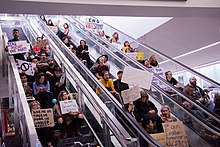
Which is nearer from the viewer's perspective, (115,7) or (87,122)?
(115,7)

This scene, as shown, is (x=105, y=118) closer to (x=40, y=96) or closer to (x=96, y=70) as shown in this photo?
(x=40, y=96)

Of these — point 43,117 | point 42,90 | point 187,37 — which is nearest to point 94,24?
point 187,37

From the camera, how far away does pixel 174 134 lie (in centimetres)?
491

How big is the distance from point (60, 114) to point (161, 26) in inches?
193

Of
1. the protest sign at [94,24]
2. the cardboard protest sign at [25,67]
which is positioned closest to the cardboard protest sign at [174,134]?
the cardboard protest sign at [25,67]

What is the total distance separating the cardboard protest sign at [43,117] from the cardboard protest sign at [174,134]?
71.7 inches

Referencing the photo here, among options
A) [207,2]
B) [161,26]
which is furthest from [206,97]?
[161,26]

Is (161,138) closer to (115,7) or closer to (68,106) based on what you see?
(68,106)

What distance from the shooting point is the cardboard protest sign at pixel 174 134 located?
189 inches

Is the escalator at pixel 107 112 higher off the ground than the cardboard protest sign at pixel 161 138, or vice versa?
the escalator at pixel 107 112

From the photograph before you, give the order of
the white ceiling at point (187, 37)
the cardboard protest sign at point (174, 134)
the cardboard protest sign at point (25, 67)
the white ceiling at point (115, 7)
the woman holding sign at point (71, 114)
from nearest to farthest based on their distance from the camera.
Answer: the cardboard protest sign at point (174, 134), the white ceiling at point (115, 7), the woman holding sign at point (71, 114), the cardboard protest sign at point (25, 67), the white ceiling at point (187, 37)

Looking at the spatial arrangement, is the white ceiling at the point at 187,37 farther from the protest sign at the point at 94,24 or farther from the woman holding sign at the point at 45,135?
the woman holding sign at the point at 45,135

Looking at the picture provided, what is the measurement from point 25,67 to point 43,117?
2.76m

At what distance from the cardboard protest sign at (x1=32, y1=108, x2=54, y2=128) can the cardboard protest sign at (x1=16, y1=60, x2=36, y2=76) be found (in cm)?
262
